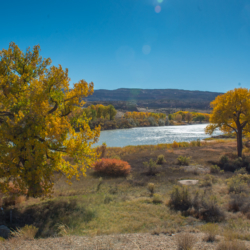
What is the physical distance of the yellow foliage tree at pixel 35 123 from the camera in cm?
700

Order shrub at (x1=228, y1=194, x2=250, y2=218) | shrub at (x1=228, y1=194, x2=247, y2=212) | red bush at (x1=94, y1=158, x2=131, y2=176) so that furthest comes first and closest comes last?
red bush at (x1=94, y1=158, x2=131, y2=176), shrub at (x1=228, y1=194, x2=247, y2=212), shrub at (x1=228, y1=194, x2=250, y2=218)

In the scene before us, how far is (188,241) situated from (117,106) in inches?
6135

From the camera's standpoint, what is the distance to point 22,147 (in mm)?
7422

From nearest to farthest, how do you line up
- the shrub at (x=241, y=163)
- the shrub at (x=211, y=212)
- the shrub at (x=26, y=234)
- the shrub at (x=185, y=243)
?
the shrub at (x=185, y=243) → the shrub at (x=26, y=234) → the shrub at (x=211, y=212) → the shrub at (x=241, y=163)

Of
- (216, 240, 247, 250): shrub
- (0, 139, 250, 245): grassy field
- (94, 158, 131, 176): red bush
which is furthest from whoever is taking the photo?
(94, 158, 131, 176): red bush

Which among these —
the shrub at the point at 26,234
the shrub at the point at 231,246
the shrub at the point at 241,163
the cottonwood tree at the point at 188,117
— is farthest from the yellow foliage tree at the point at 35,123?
the cottonwood tree at the point at 188,117

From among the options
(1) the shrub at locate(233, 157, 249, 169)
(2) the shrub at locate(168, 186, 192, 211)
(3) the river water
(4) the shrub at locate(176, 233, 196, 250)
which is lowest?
(3) the river water

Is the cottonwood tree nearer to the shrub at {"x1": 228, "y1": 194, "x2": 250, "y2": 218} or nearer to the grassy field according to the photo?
the grassy field

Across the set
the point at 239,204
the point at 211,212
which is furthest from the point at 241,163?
the point at 211,212

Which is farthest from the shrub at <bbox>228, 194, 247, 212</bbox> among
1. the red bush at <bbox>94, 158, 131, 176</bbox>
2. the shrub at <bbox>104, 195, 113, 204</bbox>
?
the red bush at <bbox>94, 158, 131, 176</bbox>

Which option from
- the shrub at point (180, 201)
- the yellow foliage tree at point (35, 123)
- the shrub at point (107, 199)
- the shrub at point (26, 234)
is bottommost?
the shrub at point (107, 199)

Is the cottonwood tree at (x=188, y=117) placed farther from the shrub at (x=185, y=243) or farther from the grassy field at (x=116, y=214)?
the shrub at (x=185, y=243)

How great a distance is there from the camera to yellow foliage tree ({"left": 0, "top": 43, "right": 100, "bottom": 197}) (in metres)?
7.00

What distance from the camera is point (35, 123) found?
23.5 feet
